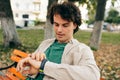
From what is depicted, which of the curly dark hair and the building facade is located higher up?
the curly dark hair

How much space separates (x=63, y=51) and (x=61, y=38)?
127 millimetres

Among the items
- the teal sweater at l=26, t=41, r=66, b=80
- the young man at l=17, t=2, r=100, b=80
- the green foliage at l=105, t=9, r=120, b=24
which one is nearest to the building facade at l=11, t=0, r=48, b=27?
the green foliage at l=105, t=9, r=120, b=24

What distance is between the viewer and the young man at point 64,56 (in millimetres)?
2854

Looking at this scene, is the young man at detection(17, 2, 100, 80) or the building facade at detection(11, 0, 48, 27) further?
the building facade at detection(11, 0, 48, 27)

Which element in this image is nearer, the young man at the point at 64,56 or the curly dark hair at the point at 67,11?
the young man at the point at 64,56

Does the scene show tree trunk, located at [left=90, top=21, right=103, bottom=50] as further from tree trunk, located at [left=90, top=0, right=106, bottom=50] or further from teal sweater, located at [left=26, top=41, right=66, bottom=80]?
teal sweater, located at [left=26, top=41, right=66, bottom=80]

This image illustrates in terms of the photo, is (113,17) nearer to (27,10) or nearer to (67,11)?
(27,10)

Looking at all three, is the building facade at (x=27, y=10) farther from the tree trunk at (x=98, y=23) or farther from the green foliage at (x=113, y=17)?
the tree trunk at (x=98, y=23)

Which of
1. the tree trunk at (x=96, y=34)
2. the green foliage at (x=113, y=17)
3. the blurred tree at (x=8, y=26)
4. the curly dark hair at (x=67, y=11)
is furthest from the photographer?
the green foliage at (x=113, y=17)

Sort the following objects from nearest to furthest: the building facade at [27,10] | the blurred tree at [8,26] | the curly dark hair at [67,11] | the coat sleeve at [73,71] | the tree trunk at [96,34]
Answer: the coat sleeve at [73,71] < the curly dark hair at [67,11] < the blurred tree at [8,26] < the tree trunk at [96,34] < the building facade at [27,10]

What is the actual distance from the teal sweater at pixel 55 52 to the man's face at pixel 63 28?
8 centimetres

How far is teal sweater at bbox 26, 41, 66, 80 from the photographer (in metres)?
3.26

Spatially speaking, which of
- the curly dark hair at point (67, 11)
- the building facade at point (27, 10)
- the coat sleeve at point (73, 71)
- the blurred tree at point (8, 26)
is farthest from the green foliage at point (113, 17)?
the coat sleeve at point (73, 71)

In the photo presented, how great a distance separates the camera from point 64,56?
3.22m
